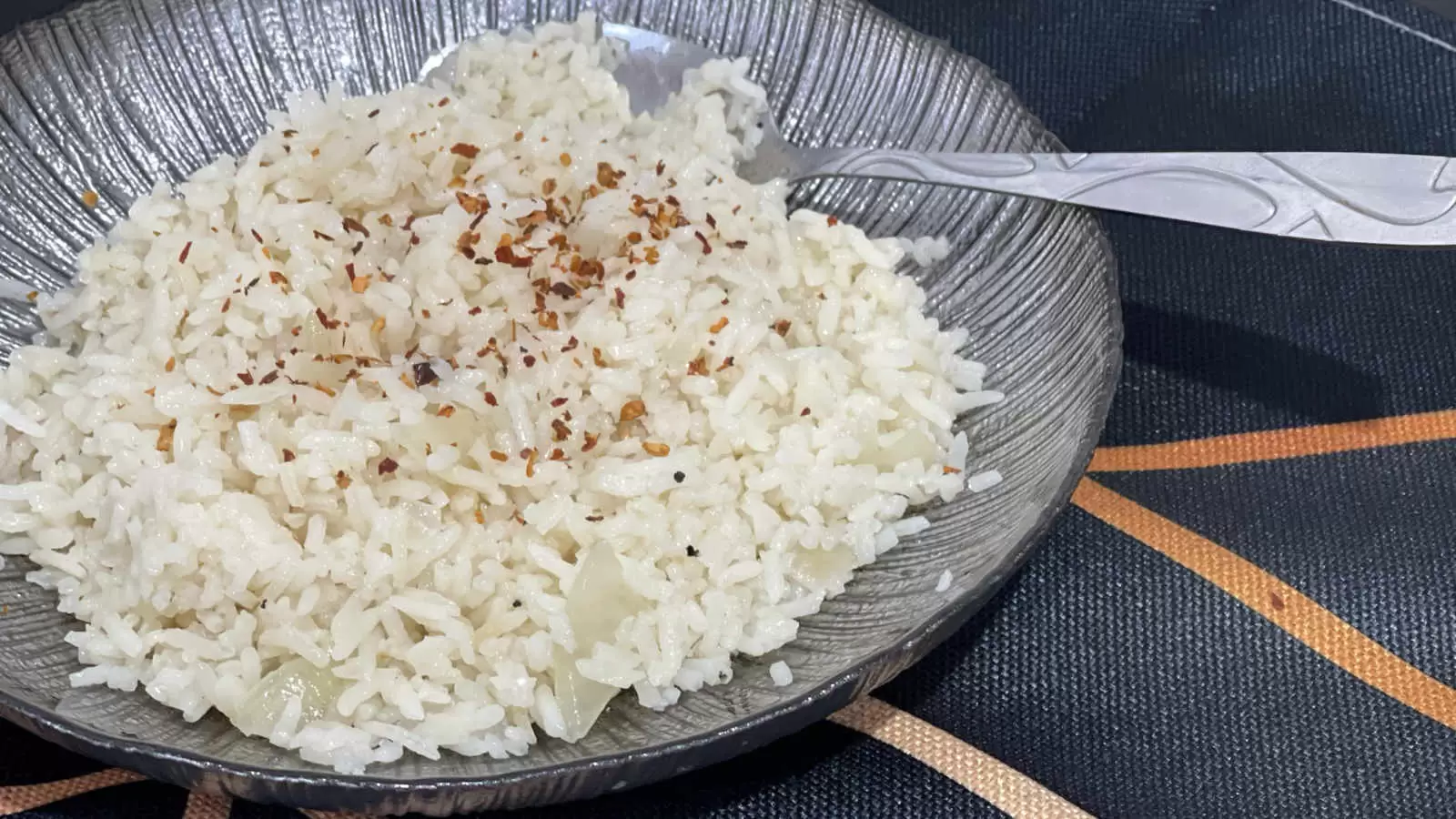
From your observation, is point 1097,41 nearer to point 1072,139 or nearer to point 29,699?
point 1072,139

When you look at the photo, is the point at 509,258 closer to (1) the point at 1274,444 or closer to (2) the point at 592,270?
(2) the point at 592,270

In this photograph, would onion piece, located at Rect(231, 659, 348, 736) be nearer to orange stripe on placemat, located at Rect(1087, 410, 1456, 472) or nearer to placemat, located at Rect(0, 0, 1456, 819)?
placemat, located at Rect(0, 0, 1456, 819)

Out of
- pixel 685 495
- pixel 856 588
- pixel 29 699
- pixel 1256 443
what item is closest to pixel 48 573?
pixel 29 699

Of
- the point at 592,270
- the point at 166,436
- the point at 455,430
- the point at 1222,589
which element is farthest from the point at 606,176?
the point at 1222,589

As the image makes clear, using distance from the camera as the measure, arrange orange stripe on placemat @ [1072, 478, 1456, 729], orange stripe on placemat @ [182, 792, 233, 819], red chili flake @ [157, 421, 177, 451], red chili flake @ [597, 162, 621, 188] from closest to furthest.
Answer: orange stripe on placemat @ [182, 792, 233, 819]
red chili flake @ [157, 421, 177, 451]
orange stripe on placemat @ [1072, 478, 1456, 729]
red chili flake @ [597, 162, 621, 188]

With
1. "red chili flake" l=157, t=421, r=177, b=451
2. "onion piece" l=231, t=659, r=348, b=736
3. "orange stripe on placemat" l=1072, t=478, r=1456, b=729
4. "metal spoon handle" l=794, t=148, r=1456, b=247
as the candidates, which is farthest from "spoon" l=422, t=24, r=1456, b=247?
"onion piece" l=231, t=659, r=348, b=736

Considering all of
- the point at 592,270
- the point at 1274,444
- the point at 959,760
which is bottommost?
the point at 959,760
